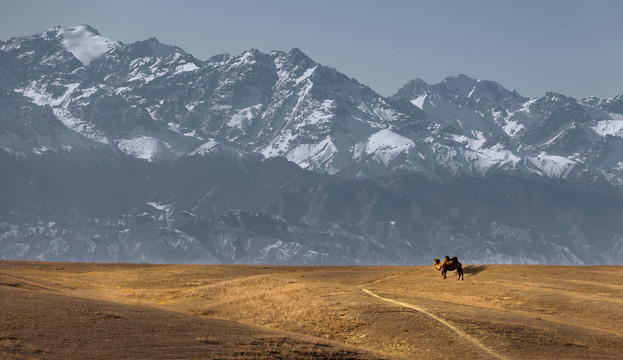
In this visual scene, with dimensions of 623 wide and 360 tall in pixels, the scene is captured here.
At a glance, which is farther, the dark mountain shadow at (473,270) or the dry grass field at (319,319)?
the dark mountain shadow at (473,270)

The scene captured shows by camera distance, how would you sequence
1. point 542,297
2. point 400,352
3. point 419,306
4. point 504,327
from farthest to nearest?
point 542,297
point 419,306
point 504,327
point 400,352

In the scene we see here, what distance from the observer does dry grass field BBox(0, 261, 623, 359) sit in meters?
36.2

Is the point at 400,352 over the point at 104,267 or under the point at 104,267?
under

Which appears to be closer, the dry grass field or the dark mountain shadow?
the dry grass field

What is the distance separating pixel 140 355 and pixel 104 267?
62.6m

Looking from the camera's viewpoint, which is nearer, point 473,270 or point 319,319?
point 319,319

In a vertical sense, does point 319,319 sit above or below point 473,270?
below

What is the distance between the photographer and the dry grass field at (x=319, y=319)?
36219 mm

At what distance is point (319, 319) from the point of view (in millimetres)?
47406

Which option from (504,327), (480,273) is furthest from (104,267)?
(504,327)

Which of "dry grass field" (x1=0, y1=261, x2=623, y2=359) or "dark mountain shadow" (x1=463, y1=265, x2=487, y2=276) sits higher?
"dark mountain shadow" (x1=463, y1=265, x2=487, y2=276)

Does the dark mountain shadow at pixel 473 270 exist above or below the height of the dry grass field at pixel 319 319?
above

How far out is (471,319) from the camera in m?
47.0

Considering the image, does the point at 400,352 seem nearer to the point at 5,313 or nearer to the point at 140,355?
the point at 140,355
